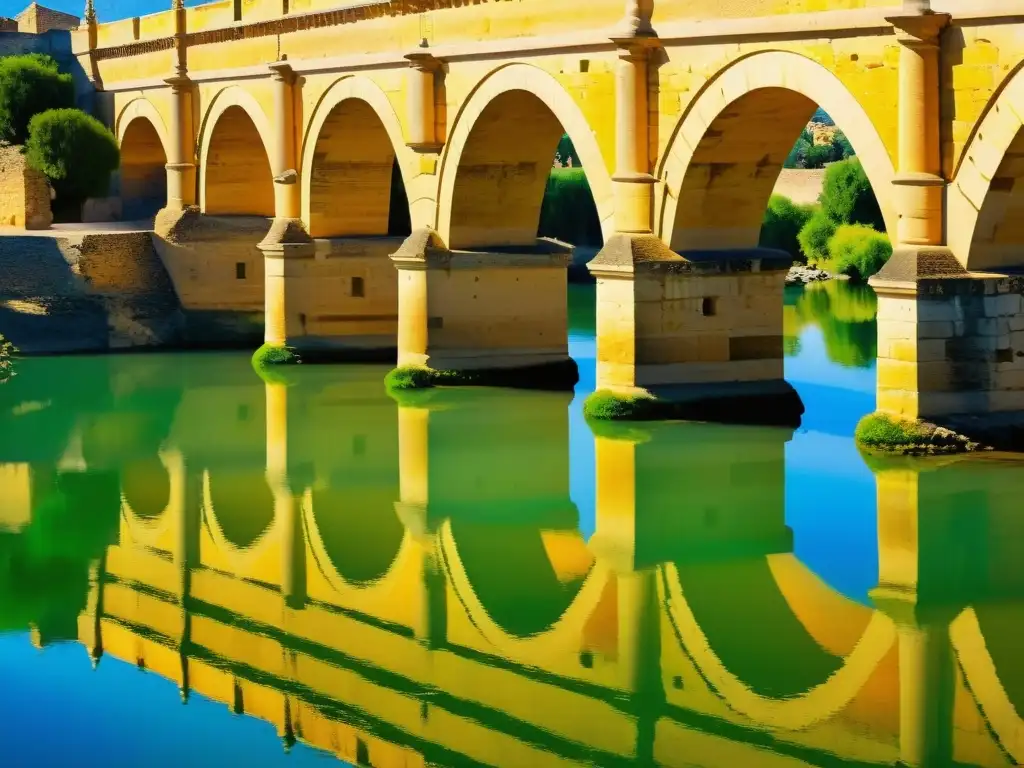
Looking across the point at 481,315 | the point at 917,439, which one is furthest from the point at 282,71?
the point at 917,439

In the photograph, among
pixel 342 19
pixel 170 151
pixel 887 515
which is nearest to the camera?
pixel 887 515

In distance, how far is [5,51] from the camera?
33781mm

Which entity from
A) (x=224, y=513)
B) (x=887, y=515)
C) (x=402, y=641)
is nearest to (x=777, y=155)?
(x=887, y=515)

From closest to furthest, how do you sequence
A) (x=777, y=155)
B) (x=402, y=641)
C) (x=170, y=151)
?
(x=402, y=641) → (x=777, y=155) → (x=170, y=151)

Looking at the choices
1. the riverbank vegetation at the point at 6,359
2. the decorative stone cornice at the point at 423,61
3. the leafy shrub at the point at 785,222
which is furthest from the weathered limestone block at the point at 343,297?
the leafy shrub at the point at 785,222

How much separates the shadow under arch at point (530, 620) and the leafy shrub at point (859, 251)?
20884mm

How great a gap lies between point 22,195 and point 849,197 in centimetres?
1489

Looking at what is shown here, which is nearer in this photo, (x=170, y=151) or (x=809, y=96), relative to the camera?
(x=809, y=96)

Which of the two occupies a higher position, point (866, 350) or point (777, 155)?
point (777, 155)

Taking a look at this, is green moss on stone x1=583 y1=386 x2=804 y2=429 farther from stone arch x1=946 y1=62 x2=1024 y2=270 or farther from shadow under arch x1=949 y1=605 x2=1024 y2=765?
shadow under arch x1=949 y1=605 x2=1024 y2=765

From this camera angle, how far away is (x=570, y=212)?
3709 centimetres

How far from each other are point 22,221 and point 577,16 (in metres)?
13.1

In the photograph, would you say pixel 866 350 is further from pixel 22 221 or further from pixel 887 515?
pixel 22 221

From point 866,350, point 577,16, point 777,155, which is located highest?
point 577,16
